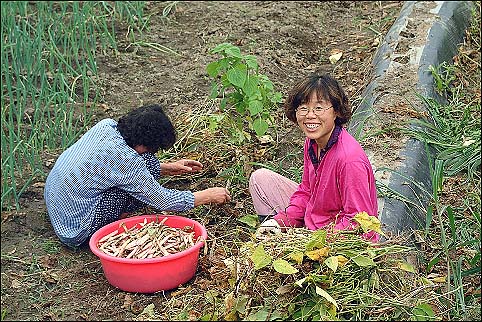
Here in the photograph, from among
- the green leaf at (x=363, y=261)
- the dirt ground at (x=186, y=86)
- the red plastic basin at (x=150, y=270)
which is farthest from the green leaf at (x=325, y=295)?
the red plastic basin at (x=150, y=270)

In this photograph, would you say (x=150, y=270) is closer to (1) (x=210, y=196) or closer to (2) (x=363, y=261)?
(1) (x=210, y=196)

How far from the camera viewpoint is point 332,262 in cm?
275

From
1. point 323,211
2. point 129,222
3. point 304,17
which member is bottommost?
point 129,222

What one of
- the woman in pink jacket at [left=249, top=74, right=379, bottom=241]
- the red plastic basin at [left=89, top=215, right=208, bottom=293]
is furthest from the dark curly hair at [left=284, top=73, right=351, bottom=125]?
the red plastic basin at [left=89, top=215, right=208, bottom=293]

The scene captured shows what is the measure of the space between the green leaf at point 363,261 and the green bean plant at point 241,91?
1423 millimetres

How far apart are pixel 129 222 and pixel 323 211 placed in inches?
34.7

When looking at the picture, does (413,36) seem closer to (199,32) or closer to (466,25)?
(466,25)

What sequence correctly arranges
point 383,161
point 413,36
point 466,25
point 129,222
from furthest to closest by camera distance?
1. point 466,25
2. point 413,36
3. point 383,161
4. point 129,222

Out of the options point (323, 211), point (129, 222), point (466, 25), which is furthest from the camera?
point (466, 25)

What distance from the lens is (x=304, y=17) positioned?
249 inches

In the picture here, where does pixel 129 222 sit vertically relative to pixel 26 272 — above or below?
above

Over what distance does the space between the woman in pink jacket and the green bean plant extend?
0.76 m

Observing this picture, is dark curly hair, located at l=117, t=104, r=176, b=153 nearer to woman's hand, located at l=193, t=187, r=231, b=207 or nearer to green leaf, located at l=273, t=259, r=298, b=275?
woman's hand, located at l=193, t=187, r=231, b=207

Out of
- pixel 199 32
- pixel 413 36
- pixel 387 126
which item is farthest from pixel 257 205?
pixel 199 32
